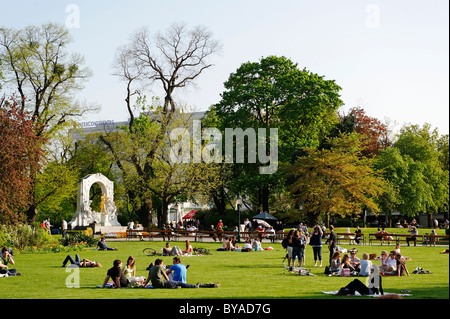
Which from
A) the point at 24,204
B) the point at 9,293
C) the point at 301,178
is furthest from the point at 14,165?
the point at 301,178

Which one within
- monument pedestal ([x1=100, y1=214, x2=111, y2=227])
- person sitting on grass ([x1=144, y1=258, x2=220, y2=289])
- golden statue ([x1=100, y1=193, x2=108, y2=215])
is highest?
golden statue ([x1=100, y1=193, x2=108, y2=215])

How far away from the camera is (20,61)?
5031 centimetres

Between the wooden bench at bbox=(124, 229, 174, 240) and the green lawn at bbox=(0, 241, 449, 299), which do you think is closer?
the green lawn at bbox=(0, 241, 449, 299)

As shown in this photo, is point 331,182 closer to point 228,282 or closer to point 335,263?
point 335,263

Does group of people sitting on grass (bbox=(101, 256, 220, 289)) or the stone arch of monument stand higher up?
the stone arch of monument

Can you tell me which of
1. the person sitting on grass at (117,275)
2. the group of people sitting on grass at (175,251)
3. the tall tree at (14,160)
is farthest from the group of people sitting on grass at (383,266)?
the tall tree at (14,160)

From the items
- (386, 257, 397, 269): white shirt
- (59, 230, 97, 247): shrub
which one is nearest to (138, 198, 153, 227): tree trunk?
(59, 230, 97, 247): shrub

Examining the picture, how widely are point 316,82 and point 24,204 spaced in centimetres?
3095

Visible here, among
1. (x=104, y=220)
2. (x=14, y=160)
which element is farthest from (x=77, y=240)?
(x=104, y=220)

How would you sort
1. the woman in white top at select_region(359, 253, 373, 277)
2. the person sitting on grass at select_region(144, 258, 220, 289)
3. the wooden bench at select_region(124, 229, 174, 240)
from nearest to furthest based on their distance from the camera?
the person sitting on grass at select_region(144, 258, 220, 289) < the woman in white top at select_region(359, 253, 373, 277) < the wooden bench at select_region(124, 229, 174, 240)

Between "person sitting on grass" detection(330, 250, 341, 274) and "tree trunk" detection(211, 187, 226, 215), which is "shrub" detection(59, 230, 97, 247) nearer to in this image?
"person sitting on grass" detection(330, 250, 341, 274)

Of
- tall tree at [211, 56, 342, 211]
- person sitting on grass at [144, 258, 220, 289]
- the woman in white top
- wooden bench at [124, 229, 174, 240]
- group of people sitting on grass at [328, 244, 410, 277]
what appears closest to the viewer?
person sitting on grass at [144, 258, 220, 289]

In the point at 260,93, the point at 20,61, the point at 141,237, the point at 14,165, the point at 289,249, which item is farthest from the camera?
the point at 260,93

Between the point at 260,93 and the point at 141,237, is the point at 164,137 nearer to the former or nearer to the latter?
the point at 260,93
